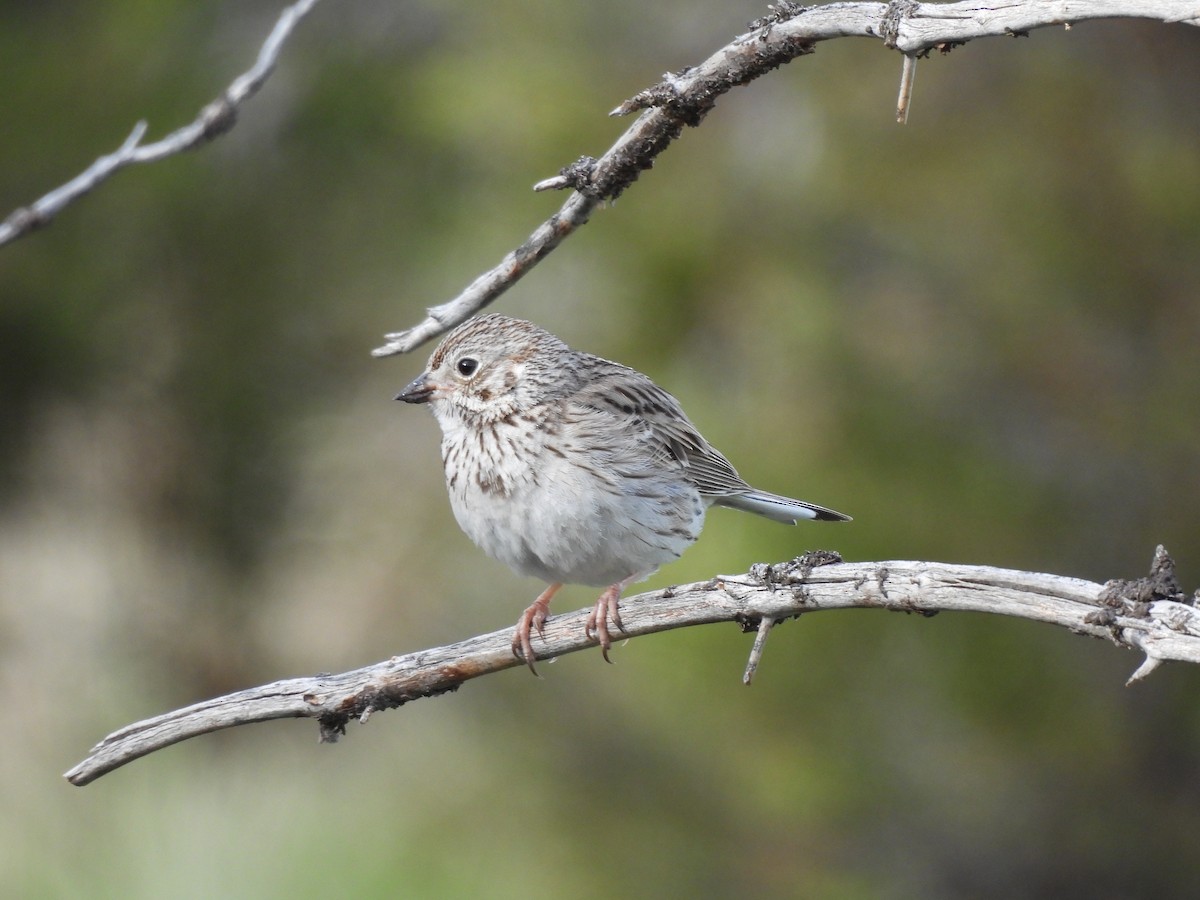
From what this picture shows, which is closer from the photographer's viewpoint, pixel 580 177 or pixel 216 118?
pixel 216 118

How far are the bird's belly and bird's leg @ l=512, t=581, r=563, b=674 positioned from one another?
10 cm

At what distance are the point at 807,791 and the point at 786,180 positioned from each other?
2.62 metres

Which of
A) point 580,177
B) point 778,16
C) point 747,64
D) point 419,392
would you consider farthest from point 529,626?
point 778,16

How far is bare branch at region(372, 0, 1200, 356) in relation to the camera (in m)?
2.29

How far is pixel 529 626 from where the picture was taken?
3744 mm

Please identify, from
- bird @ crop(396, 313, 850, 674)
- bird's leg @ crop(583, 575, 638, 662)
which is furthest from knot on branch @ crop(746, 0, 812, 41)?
bird @ crop(396, 313, 850, 674)

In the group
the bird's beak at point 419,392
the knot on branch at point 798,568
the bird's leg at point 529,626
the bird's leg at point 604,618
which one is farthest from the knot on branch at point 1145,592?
the bird's beak at point 419,392

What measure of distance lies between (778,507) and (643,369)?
1.40m

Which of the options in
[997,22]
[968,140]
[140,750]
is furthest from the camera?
[968,140]

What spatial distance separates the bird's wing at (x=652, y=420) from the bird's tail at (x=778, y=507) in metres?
0.05

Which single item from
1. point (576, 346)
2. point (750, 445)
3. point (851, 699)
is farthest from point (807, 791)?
point (576, 346)

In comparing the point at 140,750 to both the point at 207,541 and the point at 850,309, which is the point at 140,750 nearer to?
the point at 207,541

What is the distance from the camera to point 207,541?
6.01m

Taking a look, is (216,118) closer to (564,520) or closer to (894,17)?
(894,17)
